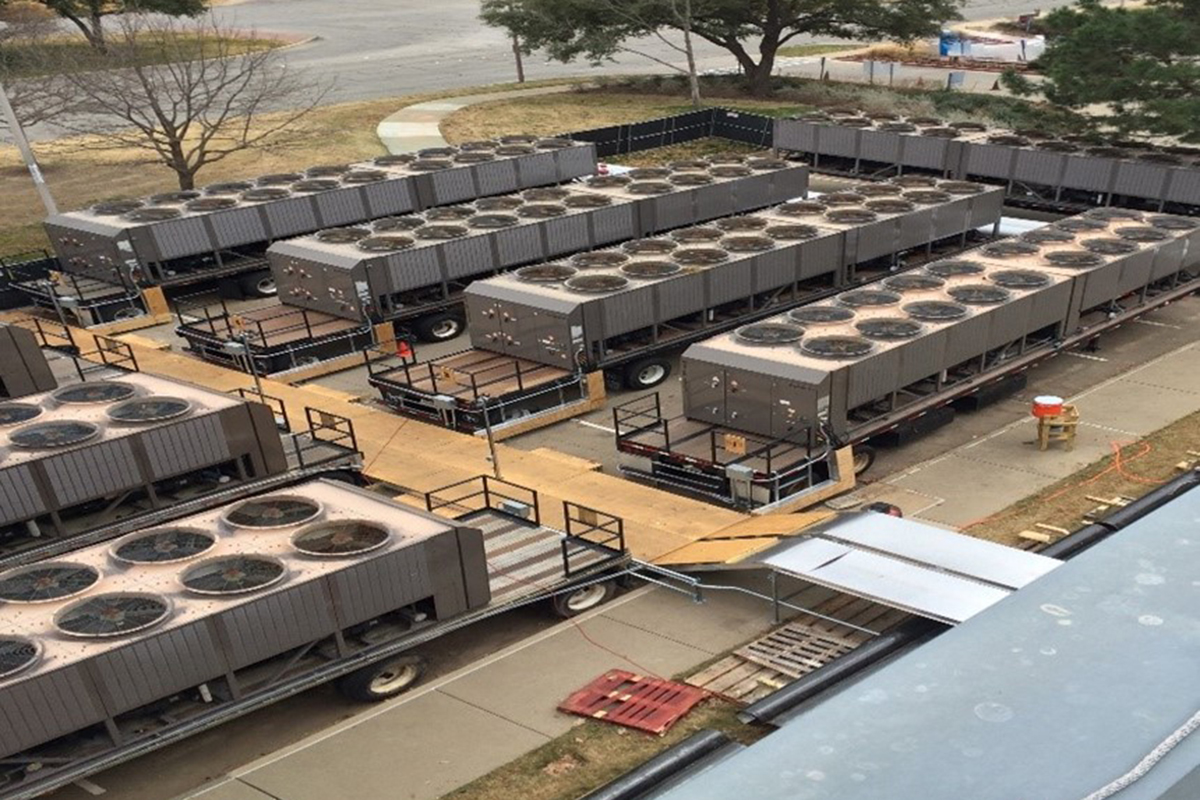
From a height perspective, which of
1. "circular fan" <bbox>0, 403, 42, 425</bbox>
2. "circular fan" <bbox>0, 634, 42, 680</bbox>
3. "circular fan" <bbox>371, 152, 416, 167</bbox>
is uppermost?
"circular fan" <bbox>0, 634, 42, 680</bbox>

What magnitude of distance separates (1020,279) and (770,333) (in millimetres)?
6725

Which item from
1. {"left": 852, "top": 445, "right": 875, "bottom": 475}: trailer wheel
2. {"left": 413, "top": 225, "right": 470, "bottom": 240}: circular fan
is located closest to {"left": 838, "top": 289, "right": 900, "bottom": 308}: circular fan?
{"left": 852, "top": 445, "right": 875, "bottom": 475}: trailer wheel

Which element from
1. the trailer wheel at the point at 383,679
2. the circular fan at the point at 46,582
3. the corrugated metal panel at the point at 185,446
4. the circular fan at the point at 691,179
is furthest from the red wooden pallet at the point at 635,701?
the circular fan at the point at 691,179

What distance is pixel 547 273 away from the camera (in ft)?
90.8

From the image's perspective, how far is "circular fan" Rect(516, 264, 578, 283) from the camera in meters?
27.4

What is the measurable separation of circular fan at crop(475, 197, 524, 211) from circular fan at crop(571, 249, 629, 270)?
6853mm

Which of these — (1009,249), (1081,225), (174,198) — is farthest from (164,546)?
(174,198)

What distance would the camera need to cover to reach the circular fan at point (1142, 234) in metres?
28.7

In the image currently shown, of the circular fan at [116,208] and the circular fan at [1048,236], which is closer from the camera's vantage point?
the circular fan at [1048,236]

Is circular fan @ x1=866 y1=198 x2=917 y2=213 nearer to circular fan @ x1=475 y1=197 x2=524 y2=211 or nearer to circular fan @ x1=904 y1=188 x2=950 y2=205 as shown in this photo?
circular fan @ x1=904 y1=188 x2=950 y2=205

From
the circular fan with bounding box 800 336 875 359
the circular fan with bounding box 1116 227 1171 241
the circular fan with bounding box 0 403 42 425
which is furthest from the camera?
the circular fan with bounding box 1116 227 1171 241

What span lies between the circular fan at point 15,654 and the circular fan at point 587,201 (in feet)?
78.9

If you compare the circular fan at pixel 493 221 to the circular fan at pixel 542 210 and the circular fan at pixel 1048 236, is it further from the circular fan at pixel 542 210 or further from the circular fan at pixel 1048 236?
the circular fan at pixel 1048 236

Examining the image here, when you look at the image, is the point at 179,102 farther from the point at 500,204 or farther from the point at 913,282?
the point at 913,282
